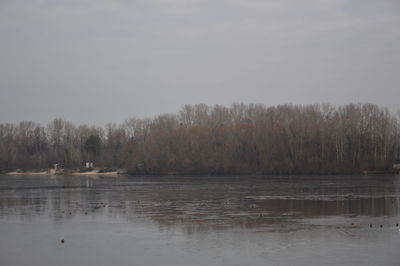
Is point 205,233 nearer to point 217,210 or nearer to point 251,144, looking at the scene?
point 217,210

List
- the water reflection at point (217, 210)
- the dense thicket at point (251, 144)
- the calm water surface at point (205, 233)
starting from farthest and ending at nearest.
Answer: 1. the dense thicket at point (251, 144)
2. the water reflection at point (217, 210)
3. the calm water surface at point (205, 233)

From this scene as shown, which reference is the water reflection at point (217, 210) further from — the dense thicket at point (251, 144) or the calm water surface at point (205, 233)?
the dense thicket at point (251, 144)

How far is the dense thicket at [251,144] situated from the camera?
90.4 meters

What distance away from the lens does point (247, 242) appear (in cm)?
1809

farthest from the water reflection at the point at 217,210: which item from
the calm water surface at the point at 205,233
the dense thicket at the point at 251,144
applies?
the dense thicket at the point at 251,144

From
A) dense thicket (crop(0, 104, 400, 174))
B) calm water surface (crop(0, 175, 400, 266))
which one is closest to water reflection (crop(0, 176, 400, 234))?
calm water surface (crop(0, 175, 400, 266))

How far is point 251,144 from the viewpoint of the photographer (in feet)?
329

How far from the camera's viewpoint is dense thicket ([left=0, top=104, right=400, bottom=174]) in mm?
90375

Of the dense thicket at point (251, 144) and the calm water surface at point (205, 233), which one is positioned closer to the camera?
the calm water surface at point (205, 233)

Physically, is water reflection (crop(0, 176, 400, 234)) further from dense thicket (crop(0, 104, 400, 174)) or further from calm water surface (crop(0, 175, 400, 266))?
dense thicket (crop(0, 104, 400, 174))

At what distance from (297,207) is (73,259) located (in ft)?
54.1

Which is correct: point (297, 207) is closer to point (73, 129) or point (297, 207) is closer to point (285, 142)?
point (285, 142)

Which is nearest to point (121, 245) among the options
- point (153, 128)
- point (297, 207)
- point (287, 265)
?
point (287, 265)

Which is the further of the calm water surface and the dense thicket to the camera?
the dense thicket
